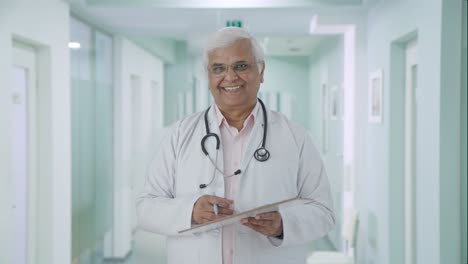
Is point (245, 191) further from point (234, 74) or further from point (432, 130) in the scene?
point (432, 130)

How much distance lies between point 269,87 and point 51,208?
3083mm

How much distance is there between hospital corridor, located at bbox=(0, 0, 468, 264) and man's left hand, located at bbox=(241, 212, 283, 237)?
139mm

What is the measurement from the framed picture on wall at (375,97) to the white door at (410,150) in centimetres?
31

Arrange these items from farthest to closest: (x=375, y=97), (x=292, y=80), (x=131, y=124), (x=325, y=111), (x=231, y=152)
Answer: (x=131, y=124)
(x=325, y=111)
(x=292, y=80)
(x=375, y=97)
(x=231, y=152)

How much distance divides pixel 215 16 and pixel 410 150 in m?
2.04

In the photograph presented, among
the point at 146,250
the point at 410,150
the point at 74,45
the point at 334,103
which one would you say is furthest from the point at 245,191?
the point at 146,250

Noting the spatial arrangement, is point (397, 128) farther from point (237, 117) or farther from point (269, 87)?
point (269, 87)

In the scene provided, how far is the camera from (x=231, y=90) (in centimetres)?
189

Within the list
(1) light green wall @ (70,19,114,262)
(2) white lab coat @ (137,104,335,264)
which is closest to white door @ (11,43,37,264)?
(1) light green wall @ (70,19,114,262)

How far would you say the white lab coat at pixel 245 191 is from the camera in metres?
1.88

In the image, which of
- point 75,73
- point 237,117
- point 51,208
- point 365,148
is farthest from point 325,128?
point 237,117

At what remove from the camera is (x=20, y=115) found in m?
3.87

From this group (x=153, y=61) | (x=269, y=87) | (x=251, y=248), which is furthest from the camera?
(x=153, y=61)

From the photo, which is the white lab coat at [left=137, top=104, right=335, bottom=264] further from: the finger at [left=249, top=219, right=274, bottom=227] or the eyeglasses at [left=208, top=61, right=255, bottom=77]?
the eyeglasses at [left=208, top=61, right=255, bottom=77]
